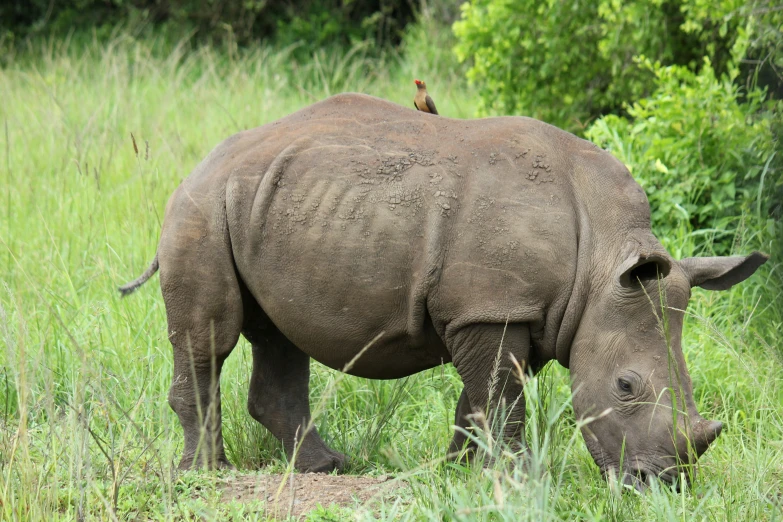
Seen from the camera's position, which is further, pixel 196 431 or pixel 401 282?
pixel 196 431

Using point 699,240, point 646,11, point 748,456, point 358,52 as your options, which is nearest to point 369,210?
point 748,456

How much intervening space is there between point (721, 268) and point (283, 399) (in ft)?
6.77

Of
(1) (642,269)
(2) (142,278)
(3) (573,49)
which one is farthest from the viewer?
(3) (573,49)

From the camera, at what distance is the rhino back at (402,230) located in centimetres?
371

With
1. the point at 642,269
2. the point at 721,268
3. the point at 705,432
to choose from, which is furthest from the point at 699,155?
the point at 705,432

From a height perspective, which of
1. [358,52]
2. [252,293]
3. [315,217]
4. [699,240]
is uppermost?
[315,217]

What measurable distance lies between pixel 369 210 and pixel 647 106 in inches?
137

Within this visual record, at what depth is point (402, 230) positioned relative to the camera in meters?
3.82

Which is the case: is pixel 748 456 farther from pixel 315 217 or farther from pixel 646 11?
pixel 646 11

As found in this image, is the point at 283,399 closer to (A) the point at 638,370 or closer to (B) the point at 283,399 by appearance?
(B) the point at 283,399

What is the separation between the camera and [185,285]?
13.5 feet

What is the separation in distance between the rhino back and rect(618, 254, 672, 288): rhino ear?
0.22 metres

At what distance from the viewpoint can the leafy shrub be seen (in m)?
6.32

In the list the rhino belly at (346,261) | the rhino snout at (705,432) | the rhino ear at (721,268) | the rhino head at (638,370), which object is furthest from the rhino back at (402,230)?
the rhino snout at (705,432)
